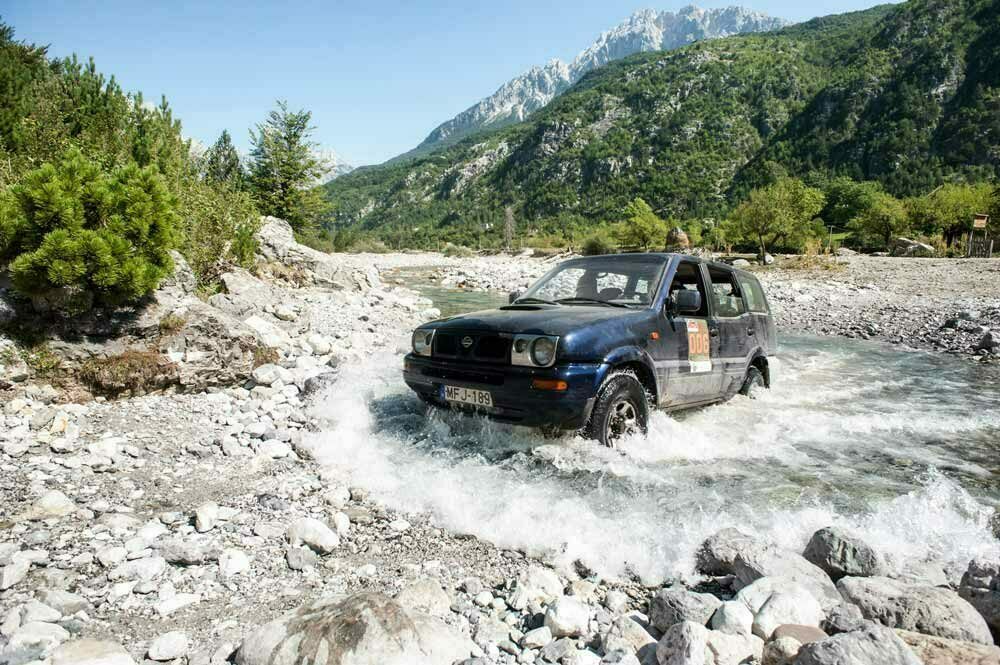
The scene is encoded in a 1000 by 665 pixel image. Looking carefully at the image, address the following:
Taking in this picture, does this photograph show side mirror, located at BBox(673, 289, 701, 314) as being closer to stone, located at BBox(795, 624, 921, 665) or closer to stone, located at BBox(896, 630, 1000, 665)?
stone, located at BBox(896, 630, 1000, 665)

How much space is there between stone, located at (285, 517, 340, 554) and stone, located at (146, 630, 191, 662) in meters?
0.94

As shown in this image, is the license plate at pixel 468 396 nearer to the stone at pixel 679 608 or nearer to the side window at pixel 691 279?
the stone at pixel 679 608

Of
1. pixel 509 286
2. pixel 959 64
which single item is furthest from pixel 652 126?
pixel 509 286

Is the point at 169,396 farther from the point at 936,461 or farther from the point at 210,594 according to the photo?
the point at 936,461

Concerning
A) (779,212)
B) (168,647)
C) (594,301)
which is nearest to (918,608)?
(168,647)

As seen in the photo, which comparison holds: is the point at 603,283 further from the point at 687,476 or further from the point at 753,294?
the point at 753,294

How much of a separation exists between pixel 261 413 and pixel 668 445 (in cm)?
407

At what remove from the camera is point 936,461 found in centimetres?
509

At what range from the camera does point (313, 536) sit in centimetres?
326

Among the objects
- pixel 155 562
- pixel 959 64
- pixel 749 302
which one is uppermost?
pixel 959 64

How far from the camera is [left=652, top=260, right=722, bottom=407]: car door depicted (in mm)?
5184

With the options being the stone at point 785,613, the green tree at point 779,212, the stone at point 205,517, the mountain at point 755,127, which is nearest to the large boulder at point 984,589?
the stone at point 785,613

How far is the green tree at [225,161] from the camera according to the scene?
69.3 feet

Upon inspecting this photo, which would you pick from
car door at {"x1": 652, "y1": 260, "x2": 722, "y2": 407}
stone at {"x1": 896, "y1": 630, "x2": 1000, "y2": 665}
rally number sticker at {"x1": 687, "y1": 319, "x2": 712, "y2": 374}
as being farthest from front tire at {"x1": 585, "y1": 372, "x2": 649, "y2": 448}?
stone at {"x1": 896, "y1": 630, "x2": 1000, "y2": 665}
